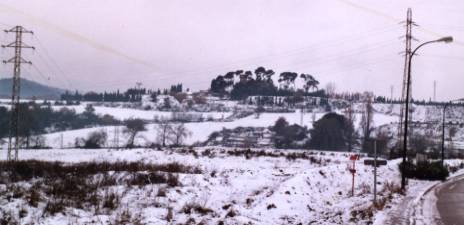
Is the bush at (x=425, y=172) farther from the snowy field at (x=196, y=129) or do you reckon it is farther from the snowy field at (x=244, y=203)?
the snowy field at (x=196, y=129)

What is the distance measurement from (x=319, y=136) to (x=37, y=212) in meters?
84.8

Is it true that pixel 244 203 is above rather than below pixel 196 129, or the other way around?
above

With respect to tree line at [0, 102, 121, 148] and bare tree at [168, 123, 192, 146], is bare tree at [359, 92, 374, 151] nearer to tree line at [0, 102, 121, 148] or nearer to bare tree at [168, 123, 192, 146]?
bare tree at [168, 123, 192, 146]

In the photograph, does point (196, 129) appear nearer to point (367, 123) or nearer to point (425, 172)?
point (367, 123)

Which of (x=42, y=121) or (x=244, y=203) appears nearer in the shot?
(x=244, y=203)

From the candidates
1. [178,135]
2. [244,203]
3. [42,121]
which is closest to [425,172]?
[244,203]

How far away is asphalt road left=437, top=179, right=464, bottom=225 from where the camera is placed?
16.2 meters

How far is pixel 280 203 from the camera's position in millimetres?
17391

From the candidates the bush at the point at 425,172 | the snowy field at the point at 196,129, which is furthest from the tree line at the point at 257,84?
the bush at the point at 425,172

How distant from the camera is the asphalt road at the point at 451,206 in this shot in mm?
16175

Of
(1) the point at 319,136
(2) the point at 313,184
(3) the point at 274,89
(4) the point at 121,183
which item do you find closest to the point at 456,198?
(2) the point at 313,184

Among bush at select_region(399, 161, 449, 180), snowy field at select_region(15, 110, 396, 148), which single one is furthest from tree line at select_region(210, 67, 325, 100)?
bush at select_region(399, 161, 449, 180)

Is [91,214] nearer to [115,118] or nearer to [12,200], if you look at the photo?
[12,200]

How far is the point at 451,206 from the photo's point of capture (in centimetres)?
2028
